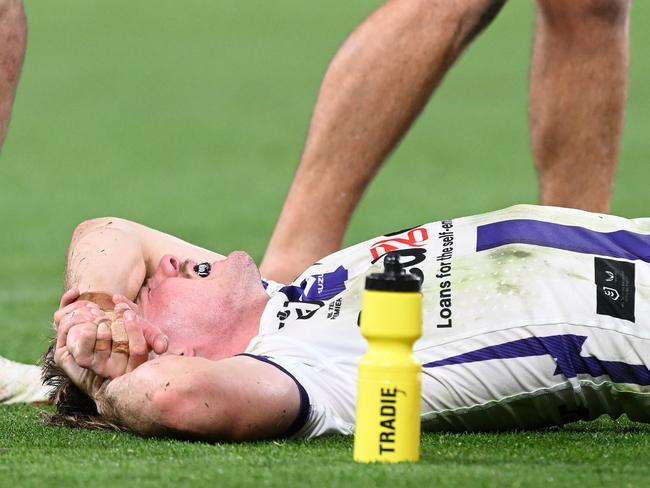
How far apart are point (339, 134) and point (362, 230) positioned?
111 inches

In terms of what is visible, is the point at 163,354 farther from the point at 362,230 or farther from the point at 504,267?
the point at 362,230

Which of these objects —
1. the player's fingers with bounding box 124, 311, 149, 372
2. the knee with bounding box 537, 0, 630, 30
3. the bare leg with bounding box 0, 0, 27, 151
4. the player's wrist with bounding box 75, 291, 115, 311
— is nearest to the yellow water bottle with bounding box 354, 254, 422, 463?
the player's fingers with bounding box 124, 311, 149, 372

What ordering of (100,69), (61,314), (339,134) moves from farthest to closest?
(100,69) → (339,134) → (61,314)

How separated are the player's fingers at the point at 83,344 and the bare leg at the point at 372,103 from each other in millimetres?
1492

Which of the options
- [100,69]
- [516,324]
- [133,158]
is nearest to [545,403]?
[516,324]

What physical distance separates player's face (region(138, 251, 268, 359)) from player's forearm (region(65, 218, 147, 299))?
0.18 ft

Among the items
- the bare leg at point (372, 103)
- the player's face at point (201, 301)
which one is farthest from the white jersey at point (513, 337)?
the bare leg at point (372, 103)

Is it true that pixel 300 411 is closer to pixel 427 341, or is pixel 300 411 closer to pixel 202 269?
pixel 427 341

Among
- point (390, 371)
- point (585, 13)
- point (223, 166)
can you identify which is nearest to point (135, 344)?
point (390, 371)

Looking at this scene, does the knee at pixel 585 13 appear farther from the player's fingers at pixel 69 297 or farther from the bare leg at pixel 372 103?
the player's fingers at pixel 69 297

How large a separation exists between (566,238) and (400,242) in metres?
0.44

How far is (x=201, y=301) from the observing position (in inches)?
145

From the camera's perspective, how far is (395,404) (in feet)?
9.02

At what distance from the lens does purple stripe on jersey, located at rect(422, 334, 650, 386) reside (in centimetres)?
330
